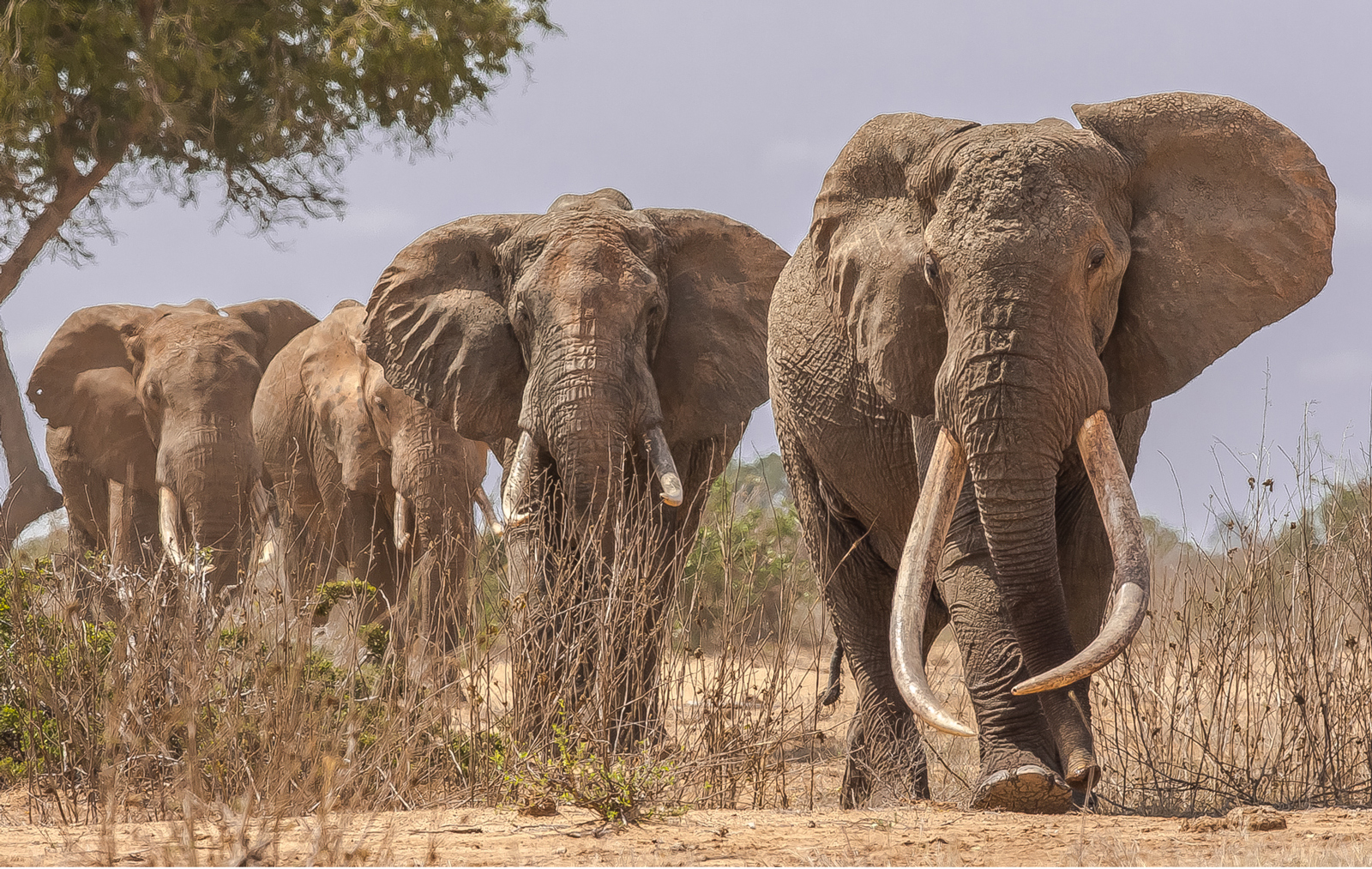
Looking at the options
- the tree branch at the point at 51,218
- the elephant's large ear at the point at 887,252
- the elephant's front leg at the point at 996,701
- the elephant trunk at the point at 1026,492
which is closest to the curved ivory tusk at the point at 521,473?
the elephant's large ear at the point at 887,252

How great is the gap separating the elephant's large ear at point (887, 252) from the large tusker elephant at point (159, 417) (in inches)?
288

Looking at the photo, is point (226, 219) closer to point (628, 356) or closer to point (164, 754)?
point (628, 356)

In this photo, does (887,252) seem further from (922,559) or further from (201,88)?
(201,88)

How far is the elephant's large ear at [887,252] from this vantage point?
17.9ft

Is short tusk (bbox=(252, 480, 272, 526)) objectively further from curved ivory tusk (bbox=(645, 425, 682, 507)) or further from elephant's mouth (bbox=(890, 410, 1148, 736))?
elephant's mouth (bbox=(890, 410, 1148, 736))

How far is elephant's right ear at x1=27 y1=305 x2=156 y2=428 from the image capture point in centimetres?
1530

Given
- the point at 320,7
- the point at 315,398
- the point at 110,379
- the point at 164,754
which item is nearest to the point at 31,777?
the point at 164,754

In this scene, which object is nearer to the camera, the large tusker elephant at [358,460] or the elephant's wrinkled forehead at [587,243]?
the elephant's wrinkled forehead at [587,243]

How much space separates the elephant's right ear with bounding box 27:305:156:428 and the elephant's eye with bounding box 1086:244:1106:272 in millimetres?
12111

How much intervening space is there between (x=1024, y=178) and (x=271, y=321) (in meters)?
11.4

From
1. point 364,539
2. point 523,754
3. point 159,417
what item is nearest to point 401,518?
point 364,539

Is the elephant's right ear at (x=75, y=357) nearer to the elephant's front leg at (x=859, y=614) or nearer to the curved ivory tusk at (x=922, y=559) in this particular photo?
the elephant's front leg at (x=859, y=614)

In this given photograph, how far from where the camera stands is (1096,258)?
512cm

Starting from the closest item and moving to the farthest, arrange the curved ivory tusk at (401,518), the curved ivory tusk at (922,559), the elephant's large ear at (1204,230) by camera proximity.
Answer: the curved ivory tusk at (922,559) → the elephant's large ear at (1204,230) → the curved ivory tusk at (401,518)
